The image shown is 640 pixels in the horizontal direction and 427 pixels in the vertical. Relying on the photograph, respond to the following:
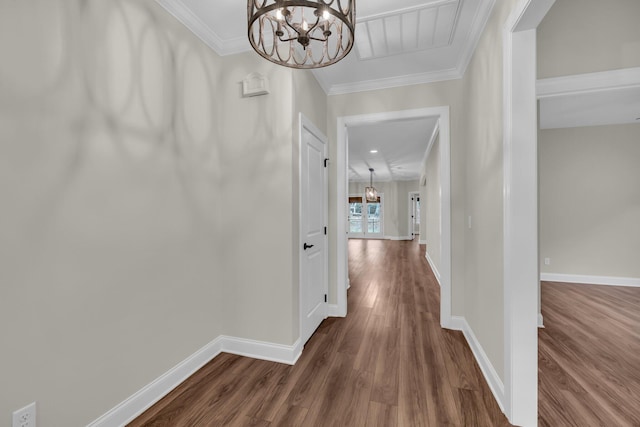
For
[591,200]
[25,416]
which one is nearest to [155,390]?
[25,416]

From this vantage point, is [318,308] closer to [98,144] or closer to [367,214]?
[98,144]

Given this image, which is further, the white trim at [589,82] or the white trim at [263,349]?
the white trim at [589,82]

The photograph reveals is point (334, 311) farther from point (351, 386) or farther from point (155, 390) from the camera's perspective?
point (155, 390)

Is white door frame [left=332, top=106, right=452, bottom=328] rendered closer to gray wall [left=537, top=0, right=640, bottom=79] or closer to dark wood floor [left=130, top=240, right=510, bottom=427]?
dark wood floor [left=130, top=240, right=510, bottom=427]

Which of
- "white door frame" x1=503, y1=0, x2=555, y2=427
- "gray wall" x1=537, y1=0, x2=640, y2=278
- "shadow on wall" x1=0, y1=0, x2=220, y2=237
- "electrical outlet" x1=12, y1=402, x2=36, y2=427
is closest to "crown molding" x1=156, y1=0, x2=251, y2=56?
"shadow on wall" x1=0, y1=0, x2=220, y2=237

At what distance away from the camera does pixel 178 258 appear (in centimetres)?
192

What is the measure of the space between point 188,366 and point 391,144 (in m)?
5.44

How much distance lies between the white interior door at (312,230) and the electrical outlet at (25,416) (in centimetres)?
161

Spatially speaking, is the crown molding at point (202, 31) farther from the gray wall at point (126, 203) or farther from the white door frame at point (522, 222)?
the white door frame at point (522, 222)

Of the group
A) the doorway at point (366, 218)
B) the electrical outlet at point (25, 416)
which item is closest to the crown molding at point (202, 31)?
the electrical outlet at point (25, 416)

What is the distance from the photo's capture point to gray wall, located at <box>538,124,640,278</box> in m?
4.21

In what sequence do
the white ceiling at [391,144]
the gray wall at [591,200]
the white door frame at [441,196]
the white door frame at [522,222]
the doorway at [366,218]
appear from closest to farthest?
the white door frame at [522,222] → the white door frame at [441,196] → the gray wall at [591,200] → the white ceiling at [391,144] → the doorway at [366,218]

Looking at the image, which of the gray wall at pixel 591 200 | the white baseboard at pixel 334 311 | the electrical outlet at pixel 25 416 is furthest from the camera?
the gray wall at pixel 591 200

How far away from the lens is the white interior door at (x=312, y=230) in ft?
7.88
